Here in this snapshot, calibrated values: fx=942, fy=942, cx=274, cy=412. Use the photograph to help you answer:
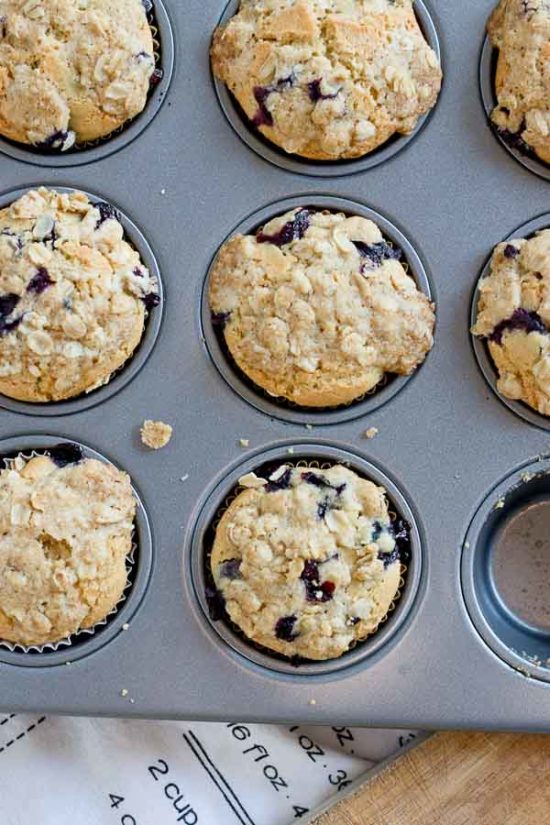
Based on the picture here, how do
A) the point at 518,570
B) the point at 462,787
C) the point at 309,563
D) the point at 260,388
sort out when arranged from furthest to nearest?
1. the point at 518,570
2. the point at 462,787
3. the point at 260,388
4. the point at 309,563

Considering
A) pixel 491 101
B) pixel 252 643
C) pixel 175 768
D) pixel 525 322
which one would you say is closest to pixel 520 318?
pixel 525 322

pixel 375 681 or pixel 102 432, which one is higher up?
pixel 102 432

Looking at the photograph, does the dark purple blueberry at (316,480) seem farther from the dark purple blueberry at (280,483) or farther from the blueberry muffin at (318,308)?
the blueberry muffin at (318,308)

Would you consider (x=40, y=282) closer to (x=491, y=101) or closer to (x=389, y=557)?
(x=389, y=557)

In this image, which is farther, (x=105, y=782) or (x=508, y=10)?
(x=105, y=782)

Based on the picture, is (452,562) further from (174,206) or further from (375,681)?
(174,206)

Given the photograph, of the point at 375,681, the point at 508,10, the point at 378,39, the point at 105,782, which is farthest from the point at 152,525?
the point at 508,10
